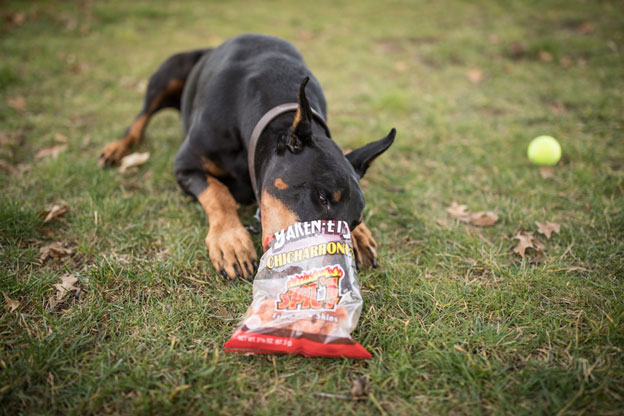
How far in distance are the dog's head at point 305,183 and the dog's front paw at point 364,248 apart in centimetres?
35

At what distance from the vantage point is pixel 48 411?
4.45ft

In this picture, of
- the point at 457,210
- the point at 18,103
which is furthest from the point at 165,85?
the point at 457,210

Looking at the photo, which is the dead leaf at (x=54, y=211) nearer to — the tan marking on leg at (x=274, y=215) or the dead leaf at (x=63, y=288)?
the dead leaf at (x=63, y=288)

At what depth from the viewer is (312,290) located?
160 centimetres

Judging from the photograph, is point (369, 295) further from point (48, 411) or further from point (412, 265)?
point (48, 411)

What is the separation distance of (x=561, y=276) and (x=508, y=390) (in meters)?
0.90

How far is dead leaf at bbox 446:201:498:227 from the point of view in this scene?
2.59 m

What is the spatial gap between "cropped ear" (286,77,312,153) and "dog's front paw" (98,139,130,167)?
2.01 metres

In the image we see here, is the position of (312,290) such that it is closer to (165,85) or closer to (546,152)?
(546,152)

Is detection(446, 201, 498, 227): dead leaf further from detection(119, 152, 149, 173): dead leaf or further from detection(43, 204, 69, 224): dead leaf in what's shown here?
detection(43, 204, 69, 224): dead leaf

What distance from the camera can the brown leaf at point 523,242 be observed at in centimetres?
229

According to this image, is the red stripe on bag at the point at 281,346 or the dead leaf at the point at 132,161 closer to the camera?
the red stripe on bag at the point at 281,346

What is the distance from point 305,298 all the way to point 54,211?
1.89 meters

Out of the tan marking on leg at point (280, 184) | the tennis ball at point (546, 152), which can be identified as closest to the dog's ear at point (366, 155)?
the tan marking on leg at point (280, 184)
